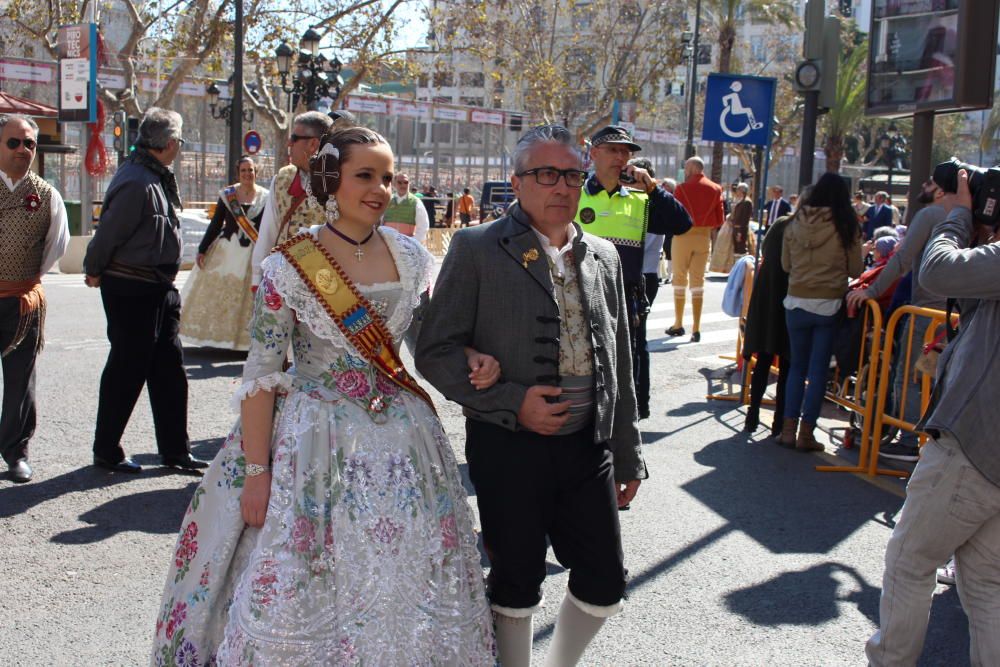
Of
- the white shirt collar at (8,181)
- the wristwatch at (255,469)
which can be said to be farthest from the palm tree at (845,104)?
the wristwatch at (255,469)

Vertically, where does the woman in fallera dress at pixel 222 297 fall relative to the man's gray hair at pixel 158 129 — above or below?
below

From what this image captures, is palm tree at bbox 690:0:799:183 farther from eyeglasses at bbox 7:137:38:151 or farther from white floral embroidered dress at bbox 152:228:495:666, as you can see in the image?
white floral embroidered dress at bbox 152:228:495:666

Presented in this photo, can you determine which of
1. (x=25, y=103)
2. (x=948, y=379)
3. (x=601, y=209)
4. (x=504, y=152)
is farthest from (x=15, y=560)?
(x=504, y=152)

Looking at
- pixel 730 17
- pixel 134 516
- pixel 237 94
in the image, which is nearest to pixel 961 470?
pixel 134 516

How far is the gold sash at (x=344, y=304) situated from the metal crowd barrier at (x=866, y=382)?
4446 mm

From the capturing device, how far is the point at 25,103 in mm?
25297

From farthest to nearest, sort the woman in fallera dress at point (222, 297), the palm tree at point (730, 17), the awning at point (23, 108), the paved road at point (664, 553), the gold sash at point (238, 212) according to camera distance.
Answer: the palm tree at point (730, 17), the awning at point (23, 108), the woman in fallera dress at point (222, 297), the gold sash at point (238, 212), the paved road at point (664, 553)

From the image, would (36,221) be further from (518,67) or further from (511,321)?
(518,67)

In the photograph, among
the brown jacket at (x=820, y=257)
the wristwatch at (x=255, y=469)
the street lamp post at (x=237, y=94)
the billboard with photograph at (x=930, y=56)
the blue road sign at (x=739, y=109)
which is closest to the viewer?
the wristwatch at (x=255, y=469)

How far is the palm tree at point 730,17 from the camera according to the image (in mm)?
36656

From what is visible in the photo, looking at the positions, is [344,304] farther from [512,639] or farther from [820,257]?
[820,257]

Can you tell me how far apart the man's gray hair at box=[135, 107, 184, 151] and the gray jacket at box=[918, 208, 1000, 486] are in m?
4.05

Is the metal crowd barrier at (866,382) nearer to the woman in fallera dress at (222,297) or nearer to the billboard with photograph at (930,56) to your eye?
the billboard with photograph at (930,56)

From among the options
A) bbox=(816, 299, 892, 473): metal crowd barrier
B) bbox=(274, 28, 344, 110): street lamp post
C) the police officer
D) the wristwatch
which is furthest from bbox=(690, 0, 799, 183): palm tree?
the wristwatch
